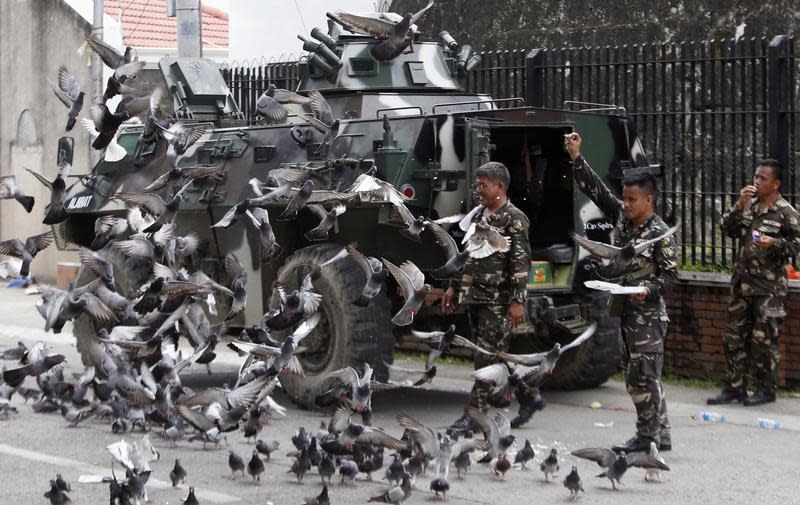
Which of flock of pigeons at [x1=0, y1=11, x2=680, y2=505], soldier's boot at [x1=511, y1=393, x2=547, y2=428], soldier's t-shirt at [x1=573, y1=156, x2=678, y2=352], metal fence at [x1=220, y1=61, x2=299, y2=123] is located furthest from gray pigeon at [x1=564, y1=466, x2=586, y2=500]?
metal fence at [x1=220, y1=61, x2=299, y2=123]

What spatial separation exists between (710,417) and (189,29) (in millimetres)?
7984

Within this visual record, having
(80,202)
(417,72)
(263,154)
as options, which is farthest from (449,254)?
(80,202)

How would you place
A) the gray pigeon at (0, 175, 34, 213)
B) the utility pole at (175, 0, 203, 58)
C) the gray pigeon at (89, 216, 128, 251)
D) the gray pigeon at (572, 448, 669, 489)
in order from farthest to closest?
the utility pole at (175, 0, 203, 58)
the gray pigeon at (89, 216, 128, 251)
the gray pigeon at (0, 175, 34, 213)
the gray pigeon at (572, 448, 669, 489)

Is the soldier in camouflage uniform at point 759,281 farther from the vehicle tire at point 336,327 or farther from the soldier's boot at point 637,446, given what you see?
the vehicle tire at point 336,327

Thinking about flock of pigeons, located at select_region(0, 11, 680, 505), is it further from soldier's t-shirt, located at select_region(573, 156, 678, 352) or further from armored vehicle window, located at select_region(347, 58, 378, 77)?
armored vehicle window, located at select_region(347, 58, 378, 77)

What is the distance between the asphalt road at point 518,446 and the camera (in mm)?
7867

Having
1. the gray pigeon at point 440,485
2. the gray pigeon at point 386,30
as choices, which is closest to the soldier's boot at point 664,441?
the gray pigeon at point 440,485

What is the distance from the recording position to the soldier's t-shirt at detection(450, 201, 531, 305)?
30.5 ft

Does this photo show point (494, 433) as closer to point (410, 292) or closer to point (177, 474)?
point (410, 292)

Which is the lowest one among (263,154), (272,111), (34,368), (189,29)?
(34,368)

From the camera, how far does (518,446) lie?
30.8 ft

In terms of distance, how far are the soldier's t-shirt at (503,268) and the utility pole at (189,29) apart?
7.24 meters

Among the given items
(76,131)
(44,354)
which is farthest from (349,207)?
(76,131)

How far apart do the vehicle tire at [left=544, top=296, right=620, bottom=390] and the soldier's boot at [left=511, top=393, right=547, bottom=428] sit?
1.71 m
